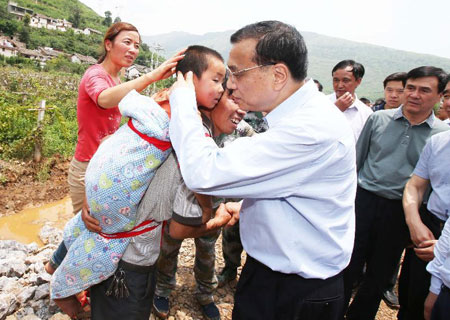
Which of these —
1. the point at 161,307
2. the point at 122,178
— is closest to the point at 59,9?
the point at 161,307

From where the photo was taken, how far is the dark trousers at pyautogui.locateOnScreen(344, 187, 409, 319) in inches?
114

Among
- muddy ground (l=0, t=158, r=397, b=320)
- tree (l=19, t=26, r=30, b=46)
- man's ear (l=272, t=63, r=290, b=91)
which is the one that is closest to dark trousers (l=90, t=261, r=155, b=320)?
man's ear (l=272, t=63, r=290, b=91)

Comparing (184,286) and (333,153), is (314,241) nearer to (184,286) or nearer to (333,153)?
(333,153)

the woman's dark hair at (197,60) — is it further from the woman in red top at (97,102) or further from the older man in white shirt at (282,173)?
the woman in red top at (97,102)

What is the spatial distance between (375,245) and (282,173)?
7.67 feet

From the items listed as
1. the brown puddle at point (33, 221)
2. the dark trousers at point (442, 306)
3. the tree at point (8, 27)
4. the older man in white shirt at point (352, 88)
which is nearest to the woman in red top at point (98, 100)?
the dark trousers at point (442, 306)

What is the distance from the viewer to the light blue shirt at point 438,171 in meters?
2.28

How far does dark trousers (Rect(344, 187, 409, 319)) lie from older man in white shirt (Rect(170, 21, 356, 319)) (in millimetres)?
1649

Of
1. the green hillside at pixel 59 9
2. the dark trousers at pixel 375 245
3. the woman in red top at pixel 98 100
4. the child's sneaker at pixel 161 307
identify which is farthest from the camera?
the green hillside at pixel 59 9

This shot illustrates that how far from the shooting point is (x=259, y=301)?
157 centimetres

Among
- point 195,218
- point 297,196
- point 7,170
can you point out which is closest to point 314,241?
point 297,196

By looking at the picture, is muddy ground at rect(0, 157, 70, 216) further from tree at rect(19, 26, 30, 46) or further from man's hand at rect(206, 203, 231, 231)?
tree at rect(19, 26, 30, 46)

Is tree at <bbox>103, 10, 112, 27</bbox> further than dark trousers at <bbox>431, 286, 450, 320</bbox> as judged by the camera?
Yes

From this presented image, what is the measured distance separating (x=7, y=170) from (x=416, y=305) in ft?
23.5
